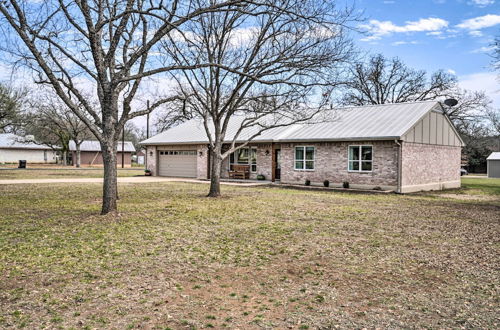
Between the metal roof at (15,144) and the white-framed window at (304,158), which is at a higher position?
the metal roof at (15,144)

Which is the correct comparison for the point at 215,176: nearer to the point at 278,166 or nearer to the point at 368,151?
the point at 368,151

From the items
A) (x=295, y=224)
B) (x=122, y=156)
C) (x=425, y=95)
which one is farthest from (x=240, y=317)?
(x=122, y=156)

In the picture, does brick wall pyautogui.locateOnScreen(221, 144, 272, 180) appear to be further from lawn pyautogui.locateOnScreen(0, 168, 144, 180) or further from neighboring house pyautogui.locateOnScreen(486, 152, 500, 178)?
neighboring house pyautogui.locateOnScreen(486, 152, 500, 178)

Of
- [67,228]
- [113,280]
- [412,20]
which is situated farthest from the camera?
[412,20]

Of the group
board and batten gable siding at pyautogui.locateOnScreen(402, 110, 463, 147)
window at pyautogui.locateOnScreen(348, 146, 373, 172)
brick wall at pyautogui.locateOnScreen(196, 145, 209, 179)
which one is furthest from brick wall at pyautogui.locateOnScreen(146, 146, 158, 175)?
board and batten gable siding at pyautogui.locateOnScreen(402, 110, 463, 147)

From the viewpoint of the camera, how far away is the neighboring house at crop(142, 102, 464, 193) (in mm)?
19344

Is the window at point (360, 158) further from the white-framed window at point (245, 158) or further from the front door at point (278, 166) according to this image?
the white-framed window at point (245, 158)

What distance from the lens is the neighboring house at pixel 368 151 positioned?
63.5 feet

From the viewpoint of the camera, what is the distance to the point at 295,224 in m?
9.55

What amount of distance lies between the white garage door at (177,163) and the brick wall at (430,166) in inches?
611

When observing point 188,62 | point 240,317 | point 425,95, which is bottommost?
point 240,317

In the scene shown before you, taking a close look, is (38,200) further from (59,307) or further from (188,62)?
(59,307)

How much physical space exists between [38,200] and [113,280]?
10102mm

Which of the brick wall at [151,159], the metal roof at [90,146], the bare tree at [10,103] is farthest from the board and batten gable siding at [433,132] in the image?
the metal roof at [90,146]
